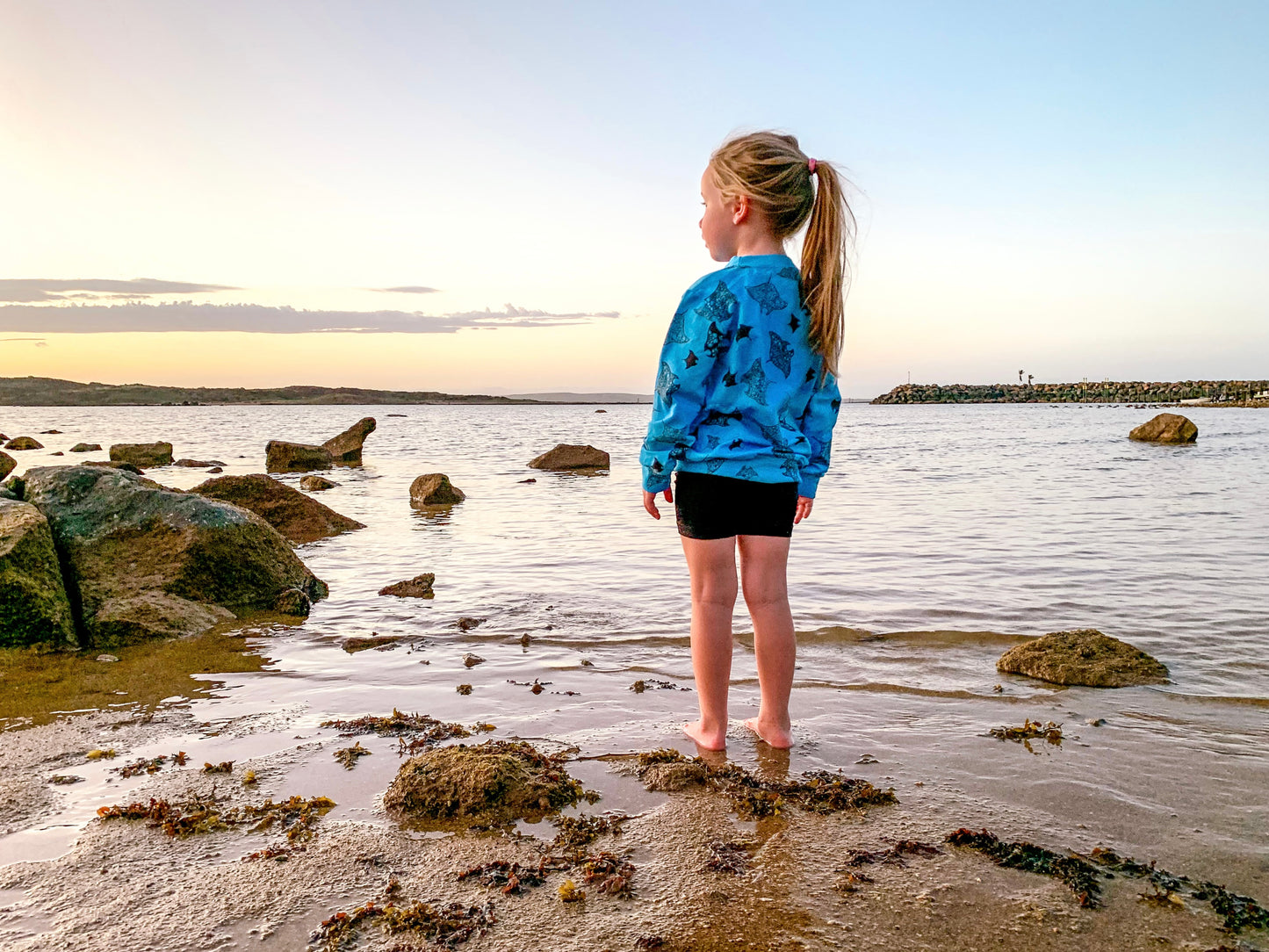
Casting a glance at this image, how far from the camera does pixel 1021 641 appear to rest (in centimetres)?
554

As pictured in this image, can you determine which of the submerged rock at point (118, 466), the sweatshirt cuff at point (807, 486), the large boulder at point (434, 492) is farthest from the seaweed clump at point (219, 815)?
the large boulder at point (434, 492)

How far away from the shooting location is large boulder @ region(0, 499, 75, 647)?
196 inches

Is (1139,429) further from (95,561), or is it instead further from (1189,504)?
(95,561)

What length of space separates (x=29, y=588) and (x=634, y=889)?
4.55m

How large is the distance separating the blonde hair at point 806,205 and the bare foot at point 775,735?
1550 mm

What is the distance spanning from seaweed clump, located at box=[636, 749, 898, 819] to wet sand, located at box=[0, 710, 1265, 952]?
2.5 inches

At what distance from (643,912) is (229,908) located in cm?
109

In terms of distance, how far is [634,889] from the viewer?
2.35 meters

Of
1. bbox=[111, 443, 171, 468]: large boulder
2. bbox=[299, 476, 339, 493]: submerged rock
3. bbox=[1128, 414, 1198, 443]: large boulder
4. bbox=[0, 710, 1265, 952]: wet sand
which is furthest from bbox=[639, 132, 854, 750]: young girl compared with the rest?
bbox=[1128, 414, 1198, 443]: large boulder

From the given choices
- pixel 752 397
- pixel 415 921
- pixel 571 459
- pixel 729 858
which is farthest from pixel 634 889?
pixel 571 459

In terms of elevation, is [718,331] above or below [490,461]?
above

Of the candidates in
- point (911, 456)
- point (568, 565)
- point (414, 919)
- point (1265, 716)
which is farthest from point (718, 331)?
point (911, 456)

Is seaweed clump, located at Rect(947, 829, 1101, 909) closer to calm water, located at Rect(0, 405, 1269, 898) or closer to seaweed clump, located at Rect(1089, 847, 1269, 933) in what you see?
seaweed clump, located at Rect(1089, 847, 1269, 933)

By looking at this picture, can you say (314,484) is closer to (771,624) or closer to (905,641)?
(905,641)
